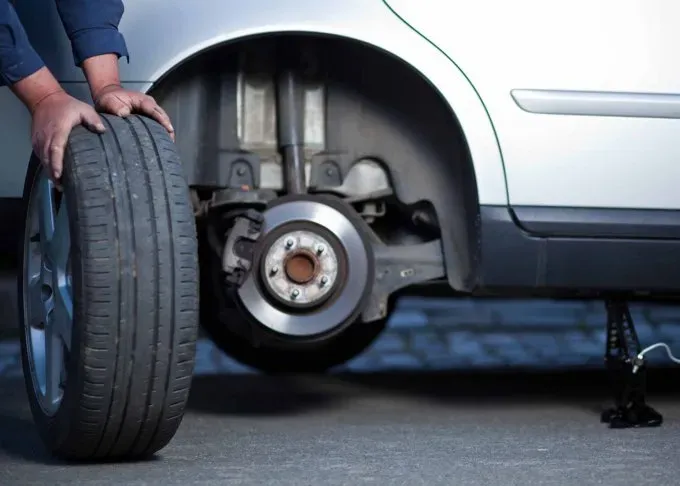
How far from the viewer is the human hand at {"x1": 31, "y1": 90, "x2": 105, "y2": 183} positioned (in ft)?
10.3

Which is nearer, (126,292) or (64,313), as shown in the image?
(126,292)

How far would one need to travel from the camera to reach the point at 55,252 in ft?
10.7

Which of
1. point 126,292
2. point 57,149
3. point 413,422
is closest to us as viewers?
point 126,292

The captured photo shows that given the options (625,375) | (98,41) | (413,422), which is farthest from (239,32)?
(625,375)

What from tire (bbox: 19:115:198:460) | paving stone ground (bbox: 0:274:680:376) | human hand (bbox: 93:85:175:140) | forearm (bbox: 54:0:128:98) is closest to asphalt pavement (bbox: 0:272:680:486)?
paving stone ground (bbox: 0:274:680:376)

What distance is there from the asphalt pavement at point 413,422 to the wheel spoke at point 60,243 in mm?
419

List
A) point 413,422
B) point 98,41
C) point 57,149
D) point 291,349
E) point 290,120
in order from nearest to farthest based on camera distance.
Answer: point 57,149, point 98,41, point 290,120, point 413,422, point 291,349

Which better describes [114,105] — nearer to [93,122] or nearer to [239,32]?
[93,122]

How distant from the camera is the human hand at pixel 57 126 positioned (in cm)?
313

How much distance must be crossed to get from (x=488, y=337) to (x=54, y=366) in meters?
3.43

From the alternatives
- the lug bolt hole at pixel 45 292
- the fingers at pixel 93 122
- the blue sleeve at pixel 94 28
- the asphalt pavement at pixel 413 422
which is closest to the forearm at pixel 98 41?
the blue sleeve at pixel 94 28

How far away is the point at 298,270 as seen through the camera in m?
3.71

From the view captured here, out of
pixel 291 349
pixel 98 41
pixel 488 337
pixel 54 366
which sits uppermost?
pixel 98 41

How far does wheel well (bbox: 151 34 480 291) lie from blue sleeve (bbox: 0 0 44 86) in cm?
44
